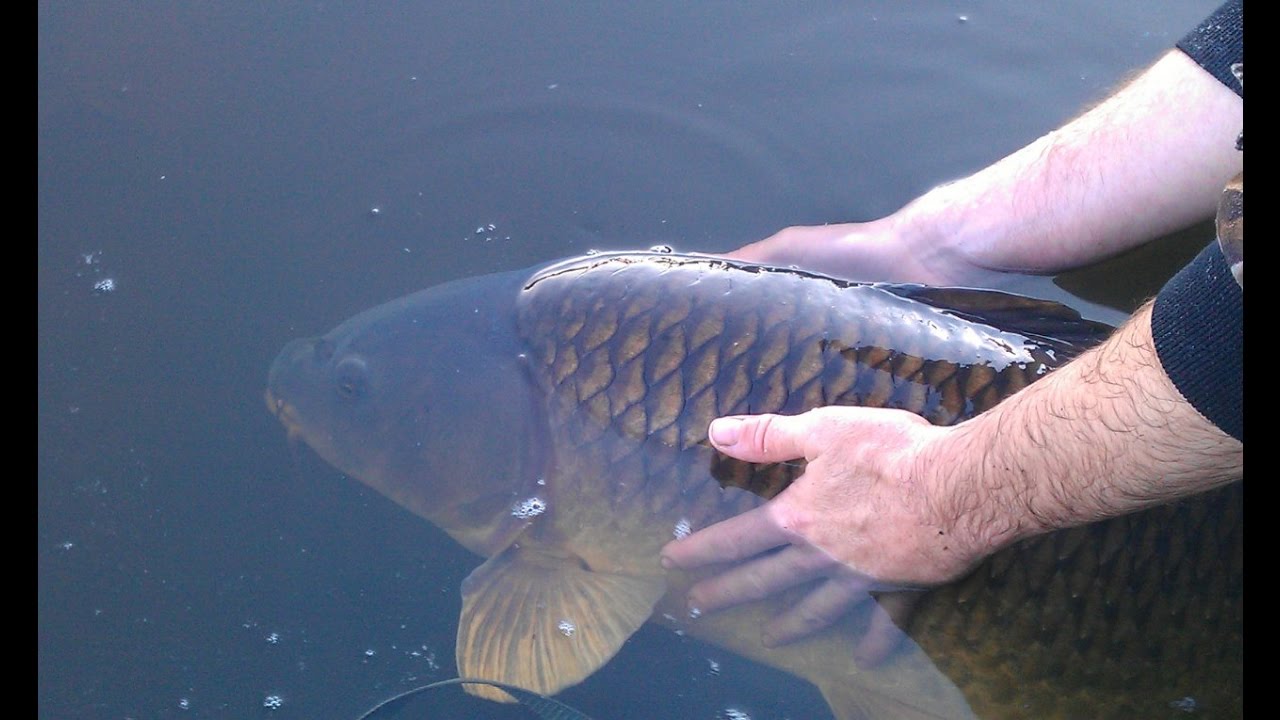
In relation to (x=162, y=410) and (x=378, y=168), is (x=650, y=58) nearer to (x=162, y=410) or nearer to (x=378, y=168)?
(x=378, y=168)

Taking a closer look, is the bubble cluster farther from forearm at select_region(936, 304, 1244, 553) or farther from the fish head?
forearm at select_region(936, 304, 1244, 553)

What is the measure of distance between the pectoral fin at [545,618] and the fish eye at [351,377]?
528mm

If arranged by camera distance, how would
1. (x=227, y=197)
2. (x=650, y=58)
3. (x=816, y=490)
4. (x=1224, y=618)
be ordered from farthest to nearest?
(x=650, y=58)
(x=227, y=197)
(x=816, y=490)
(x=1224, y=618)

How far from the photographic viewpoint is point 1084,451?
1486 millimetres

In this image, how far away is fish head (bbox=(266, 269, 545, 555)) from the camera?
7.39 ft

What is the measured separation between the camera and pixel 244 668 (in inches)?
84.0

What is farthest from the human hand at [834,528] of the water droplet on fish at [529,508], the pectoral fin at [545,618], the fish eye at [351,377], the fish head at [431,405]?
the fish eye at [351,377]

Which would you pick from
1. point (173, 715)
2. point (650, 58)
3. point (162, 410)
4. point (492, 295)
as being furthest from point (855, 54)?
point (173, 715)

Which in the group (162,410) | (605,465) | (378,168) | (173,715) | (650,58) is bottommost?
(173,715)

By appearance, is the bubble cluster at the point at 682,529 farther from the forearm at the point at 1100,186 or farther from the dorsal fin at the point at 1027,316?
the forearm at the point at 1100,186

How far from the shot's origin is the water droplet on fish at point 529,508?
2217 mm

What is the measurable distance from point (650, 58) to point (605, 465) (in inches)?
59.0

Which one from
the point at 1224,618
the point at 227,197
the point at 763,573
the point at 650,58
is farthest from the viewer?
the point at 650,58

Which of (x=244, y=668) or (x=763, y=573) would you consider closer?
(x=763, y=573)
